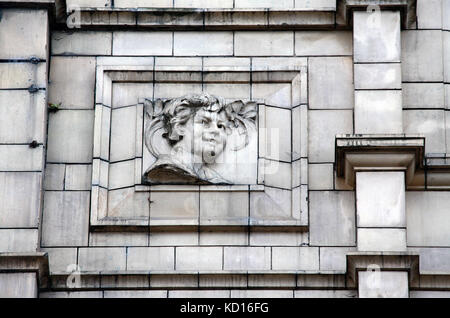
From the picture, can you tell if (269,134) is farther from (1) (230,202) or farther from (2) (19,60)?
(2) (19,60)

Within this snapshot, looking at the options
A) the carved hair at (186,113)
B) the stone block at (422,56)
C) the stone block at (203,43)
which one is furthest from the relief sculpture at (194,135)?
the stone block at (422,56)

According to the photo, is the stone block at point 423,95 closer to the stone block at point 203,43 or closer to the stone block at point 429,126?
the stone block at point 429,126

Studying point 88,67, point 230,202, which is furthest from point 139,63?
point 230,202

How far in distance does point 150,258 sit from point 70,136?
6.53 ft

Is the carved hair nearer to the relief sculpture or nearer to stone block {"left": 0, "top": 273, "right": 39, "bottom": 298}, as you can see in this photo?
the relief sculpture

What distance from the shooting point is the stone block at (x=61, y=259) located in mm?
24766

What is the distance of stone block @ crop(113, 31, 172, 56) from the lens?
85.4ft

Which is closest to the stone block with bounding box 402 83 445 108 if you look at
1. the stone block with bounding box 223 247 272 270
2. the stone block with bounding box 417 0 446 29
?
the stone block with bounding box 417 0 446 29

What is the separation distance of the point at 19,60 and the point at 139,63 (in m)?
1.54

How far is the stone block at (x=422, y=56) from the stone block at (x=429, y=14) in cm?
9

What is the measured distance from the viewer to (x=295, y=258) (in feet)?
81.3

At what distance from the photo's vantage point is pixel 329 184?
82.7ft

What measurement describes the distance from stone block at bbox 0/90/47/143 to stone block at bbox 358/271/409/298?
14.5ft
